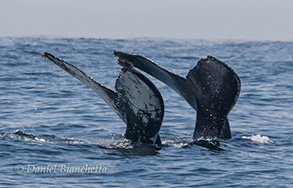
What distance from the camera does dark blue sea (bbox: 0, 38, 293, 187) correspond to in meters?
9.71

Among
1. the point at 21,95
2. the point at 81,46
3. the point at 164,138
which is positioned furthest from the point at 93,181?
the point at 81,46

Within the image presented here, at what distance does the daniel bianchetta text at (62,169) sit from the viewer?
32.5 ft

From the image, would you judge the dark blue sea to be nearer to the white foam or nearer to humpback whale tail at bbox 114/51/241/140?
the white foam

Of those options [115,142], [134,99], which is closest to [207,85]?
[134,99]

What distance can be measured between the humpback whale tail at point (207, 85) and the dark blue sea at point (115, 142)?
2.09 ft

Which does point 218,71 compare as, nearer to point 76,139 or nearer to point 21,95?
point 76,139

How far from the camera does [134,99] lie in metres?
10.9

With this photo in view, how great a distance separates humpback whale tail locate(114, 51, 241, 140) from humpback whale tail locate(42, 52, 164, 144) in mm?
322

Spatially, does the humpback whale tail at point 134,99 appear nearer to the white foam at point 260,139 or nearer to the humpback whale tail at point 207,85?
the humpback whale tail at point 207,85

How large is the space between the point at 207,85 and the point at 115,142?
2.61 metres
